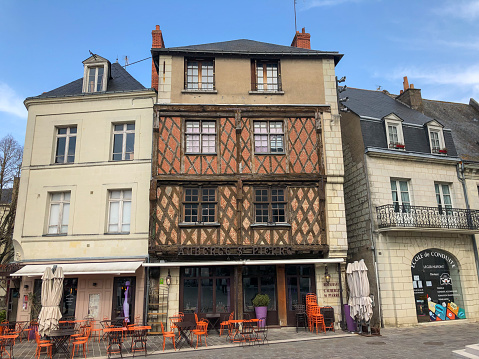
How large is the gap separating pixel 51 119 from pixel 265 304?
10002 millimetres

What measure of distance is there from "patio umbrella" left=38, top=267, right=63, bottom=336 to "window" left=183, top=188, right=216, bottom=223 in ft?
13.8

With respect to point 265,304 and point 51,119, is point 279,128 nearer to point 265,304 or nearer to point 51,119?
point 265,304

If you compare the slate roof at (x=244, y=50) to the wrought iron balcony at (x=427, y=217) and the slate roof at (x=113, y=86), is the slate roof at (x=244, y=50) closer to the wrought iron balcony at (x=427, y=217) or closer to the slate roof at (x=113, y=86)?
the slate roof at (x=113, y=86)

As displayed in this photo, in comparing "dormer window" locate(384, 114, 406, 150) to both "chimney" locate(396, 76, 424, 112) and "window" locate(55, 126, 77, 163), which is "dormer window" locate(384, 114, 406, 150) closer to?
"chimney" locate(396, 76, 424, 112)

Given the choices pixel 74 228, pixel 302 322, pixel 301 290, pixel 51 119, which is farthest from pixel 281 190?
pixel 51 119

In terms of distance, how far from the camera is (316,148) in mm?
13195

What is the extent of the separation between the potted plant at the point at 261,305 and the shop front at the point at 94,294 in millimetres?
3619

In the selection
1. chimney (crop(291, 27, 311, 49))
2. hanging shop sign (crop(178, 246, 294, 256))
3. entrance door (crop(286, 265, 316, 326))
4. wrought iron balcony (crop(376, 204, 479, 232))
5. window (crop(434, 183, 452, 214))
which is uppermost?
chimney (crop(291, 27, 311, 49))

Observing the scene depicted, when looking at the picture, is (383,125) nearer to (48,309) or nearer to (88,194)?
(88,194)

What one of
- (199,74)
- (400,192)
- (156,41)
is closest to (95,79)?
(156,41)

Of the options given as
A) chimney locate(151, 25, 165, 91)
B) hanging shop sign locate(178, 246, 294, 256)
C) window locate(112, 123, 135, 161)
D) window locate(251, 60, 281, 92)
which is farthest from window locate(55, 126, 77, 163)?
window locate(251, 60, 281, 92)

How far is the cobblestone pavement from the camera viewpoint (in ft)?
27.2

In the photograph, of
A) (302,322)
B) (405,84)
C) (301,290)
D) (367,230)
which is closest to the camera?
(302,322)

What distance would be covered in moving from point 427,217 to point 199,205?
812 cm
